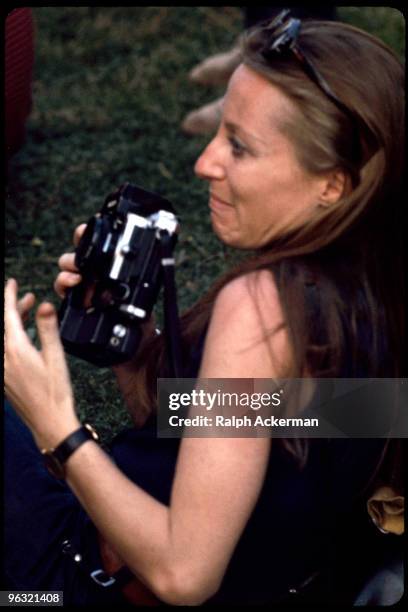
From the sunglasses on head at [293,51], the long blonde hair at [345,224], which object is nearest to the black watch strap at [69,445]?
the long blonde hair at [345,224]

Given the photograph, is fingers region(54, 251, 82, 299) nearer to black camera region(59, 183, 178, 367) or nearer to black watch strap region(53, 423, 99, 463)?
black camera region(59, 183, 178, 367)

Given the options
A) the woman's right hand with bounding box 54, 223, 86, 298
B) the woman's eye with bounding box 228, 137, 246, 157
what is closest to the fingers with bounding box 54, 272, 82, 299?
the woman's right hand with bounding box 54, 223, 86, 298

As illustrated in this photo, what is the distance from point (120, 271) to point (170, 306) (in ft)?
0.33

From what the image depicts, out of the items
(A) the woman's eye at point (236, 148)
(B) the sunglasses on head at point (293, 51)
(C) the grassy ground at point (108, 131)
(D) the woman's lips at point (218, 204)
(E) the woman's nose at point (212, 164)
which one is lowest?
(C) the grassy ground at point (108, 131)

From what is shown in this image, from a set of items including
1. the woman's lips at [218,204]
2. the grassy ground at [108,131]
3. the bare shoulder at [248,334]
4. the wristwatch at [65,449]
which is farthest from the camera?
the grassy ground at [108,131]

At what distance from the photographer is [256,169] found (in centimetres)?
163

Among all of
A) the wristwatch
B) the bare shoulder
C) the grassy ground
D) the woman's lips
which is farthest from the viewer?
the grassy ground

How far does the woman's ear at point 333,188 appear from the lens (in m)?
1.62

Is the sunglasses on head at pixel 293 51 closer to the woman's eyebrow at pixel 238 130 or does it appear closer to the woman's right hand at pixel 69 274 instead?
the woman's eyebrow at pixel 238 130

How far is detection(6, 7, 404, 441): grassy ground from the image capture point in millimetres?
3488

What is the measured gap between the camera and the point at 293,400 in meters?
1.56

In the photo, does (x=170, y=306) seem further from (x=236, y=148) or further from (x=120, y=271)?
(x=236, y=148)

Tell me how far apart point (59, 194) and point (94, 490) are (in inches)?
97.8

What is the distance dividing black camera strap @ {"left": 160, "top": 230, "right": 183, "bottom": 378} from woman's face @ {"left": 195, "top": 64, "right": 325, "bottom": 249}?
0.12 metres
